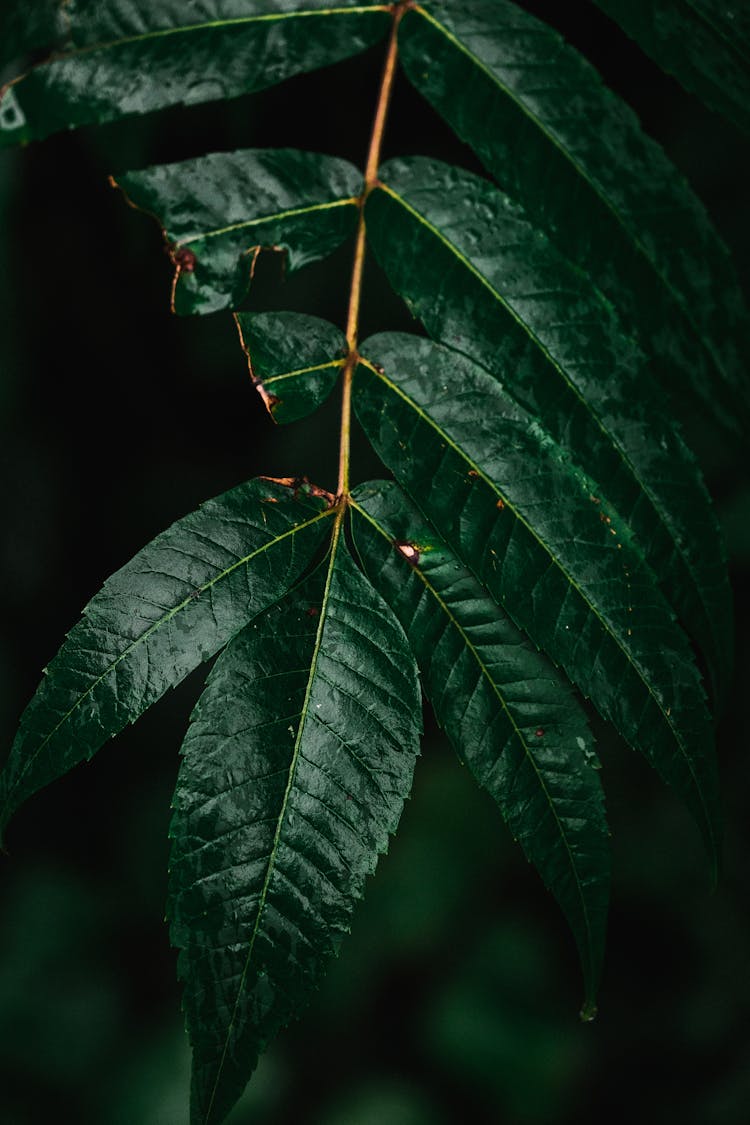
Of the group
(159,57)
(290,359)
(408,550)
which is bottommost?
(408,550)

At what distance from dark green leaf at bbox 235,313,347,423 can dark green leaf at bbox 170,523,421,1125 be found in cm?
18

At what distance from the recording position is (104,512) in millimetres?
2164

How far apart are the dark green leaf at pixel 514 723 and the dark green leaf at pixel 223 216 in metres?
0.28

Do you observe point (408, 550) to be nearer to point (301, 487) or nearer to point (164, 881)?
point (301, 487)

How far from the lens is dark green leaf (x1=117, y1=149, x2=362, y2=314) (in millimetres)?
744

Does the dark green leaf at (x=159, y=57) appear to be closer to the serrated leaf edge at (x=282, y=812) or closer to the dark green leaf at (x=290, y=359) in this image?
the dark green leaf at (x=290, y=359)

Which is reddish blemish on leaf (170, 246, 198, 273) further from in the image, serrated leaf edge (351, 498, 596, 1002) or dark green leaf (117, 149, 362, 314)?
serrated leaf edge (351, 498, 596, 1002)

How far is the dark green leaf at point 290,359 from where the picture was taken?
754 mm

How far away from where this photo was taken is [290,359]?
29.9 inches

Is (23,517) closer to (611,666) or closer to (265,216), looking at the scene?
(265,216)

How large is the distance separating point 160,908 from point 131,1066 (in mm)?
334

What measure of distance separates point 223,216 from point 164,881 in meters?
1.76

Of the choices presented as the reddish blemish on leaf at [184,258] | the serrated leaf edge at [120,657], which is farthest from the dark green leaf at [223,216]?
the serrated leaf edge at [120,657]

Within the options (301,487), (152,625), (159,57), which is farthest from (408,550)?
(159,57)
